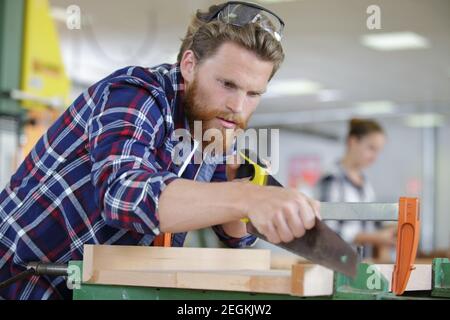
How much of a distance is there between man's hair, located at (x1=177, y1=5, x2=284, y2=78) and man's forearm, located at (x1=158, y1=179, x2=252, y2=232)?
41cm

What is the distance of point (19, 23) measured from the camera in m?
3.23

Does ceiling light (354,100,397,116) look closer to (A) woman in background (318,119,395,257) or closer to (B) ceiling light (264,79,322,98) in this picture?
(B) ceiling light (264,79,322,98)

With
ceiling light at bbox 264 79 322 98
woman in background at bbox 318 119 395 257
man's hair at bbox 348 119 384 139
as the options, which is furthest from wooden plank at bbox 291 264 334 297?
ceiling light at bbox 264 79 322 98

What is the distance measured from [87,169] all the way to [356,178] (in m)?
2.80

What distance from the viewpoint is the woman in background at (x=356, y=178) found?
3.73m

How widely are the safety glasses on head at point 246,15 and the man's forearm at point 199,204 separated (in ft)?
1.47

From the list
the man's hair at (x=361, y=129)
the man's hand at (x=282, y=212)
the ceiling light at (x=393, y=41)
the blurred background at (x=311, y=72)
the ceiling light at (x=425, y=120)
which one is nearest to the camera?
the man's hand at (x=282, y=212)

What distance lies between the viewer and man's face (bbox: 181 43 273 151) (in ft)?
4.05

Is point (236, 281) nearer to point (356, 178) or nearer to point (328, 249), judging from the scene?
point (328, 249)

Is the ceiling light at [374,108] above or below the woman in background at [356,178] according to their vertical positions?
above

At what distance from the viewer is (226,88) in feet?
4.09

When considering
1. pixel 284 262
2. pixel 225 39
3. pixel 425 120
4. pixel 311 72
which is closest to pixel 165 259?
pixel 225 39

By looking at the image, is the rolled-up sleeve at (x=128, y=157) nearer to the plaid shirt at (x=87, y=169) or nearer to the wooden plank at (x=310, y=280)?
the plaid shirt at (x=87, y=169)

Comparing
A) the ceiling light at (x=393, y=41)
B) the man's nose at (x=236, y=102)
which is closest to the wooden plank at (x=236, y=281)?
the man's nose at (x=236, y=102)
